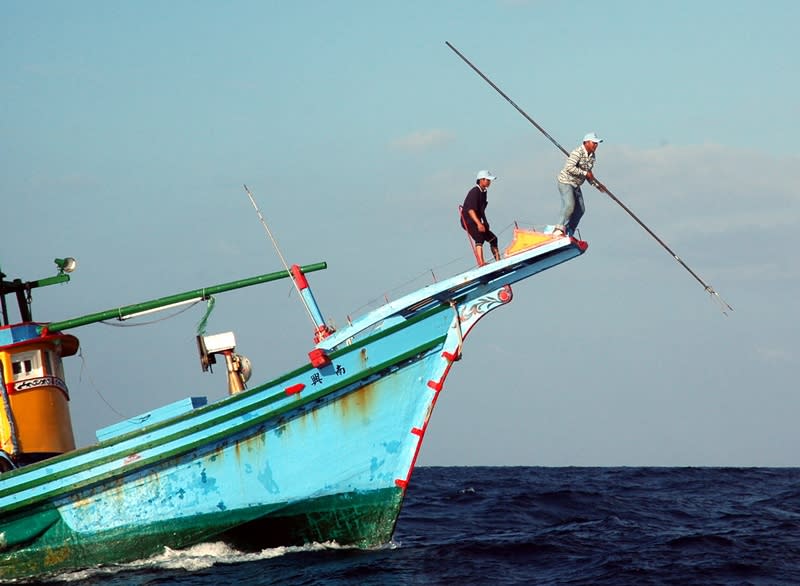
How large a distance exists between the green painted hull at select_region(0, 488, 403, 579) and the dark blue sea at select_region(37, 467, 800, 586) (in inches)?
8.9

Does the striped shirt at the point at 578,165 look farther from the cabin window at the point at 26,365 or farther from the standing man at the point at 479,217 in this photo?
the cabin window at the point at 26,365

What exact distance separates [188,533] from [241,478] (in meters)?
1.36

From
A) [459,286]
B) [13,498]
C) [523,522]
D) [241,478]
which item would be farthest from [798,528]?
[13,498]

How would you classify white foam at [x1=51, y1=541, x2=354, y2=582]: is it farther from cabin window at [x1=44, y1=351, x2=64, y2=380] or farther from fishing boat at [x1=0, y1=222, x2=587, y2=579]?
cabin window at [x1=44, y1=351, x2=64, y2=380]

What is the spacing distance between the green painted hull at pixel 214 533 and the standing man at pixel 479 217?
170 inches

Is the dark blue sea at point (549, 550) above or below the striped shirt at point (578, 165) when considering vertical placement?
below

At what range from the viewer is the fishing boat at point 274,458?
18.9m

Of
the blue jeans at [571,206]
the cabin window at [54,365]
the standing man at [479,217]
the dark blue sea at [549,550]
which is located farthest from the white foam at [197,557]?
the blue jeans at [571,206]

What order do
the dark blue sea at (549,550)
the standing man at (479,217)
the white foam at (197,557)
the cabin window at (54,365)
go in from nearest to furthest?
the dark blue sea at (549,550)
the standing man at (479,217)
the white foam at (197,557)
the cabin window at (54,365)

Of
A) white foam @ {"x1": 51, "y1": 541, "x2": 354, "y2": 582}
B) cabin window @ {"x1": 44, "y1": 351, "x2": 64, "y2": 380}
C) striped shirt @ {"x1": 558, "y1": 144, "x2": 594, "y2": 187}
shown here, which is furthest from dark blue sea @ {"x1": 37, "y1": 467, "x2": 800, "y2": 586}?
striped shirt @ {"x1": 558, "y1": 144, "x2": 594, "y2": 187}

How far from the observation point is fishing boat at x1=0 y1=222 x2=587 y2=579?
18.9 m

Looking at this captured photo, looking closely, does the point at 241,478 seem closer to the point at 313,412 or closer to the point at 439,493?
the point at 313,412

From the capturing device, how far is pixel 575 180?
17828mm

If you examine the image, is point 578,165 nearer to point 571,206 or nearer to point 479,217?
point 571,206
